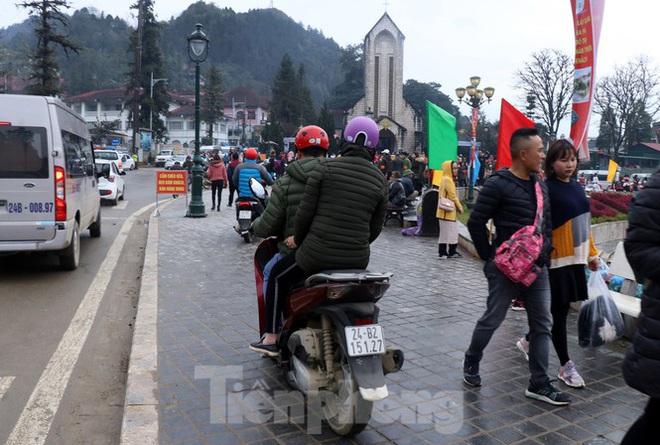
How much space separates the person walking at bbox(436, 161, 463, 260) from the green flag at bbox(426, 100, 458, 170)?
160 centimetres

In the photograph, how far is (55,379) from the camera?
15.2ft

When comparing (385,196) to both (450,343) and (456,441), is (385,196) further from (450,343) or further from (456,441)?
(450,343)

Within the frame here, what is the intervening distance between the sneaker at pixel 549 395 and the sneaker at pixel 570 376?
0.30m

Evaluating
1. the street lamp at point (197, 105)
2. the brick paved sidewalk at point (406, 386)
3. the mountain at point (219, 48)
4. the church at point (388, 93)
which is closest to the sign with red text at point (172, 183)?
the street lamp at point (197, 105)

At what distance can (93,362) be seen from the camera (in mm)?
5082

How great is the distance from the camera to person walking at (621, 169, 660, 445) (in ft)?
7.64

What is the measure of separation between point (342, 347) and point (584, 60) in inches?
241

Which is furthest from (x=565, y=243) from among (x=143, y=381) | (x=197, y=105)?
(x=197, y=105)

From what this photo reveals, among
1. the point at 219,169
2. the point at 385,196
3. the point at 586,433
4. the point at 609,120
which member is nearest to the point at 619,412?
the point at 586,433

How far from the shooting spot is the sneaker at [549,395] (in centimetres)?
405

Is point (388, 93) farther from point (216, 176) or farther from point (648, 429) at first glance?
point (648, 429)

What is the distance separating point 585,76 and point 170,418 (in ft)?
21.9

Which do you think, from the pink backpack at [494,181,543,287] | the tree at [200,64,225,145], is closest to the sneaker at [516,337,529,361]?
the pink backpack at [494,181,543,287]

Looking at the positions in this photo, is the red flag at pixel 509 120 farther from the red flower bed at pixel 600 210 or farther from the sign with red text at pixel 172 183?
the sign with red text at pixel 172 183
